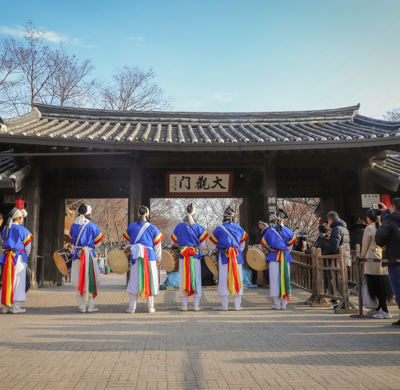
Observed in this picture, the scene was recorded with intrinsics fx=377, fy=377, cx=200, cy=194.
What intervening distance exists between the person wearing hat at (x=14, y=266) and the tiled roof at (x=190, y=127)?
2.58 m

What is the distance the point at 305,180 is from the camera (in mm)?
12148

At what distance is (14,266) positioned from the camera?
7.07 metres

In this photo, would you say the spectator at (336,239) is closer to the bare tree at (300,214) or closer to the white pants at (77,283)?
the white pants at (77,283)

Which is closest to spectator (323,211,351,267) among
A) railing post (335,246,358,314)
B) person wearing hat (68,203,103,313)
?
railing post (335,246,358,314)

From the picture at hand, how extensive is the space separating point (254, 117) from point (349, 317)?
310 inches

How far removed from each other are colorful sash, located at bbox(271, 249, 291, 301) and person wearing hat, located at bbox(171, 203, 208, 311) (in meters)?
1.54

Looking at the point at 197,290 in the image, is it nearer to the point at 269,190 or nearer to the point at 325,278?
the point at 325,278

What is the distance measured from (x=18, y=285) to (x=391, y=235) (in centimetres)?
646

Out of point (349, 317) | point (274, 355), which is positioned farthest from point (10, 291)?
point (349, 317)

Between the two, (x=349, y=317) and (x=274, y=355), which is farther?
(x=349, y=317)

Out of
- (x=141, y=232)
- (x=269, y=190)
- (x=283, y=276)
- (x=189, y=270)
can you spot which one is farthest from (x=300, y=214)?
(x=141, y=232)

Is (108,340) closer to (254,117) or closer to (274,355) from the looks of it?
(274,355)

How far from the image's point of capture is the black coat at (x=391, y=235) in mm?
5348

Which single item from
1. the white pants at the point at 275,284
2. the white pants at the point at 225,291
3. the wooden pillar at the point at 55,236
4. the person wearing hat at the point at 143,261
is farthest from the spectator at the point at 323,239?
the wooden pillar at the point at 55,236
